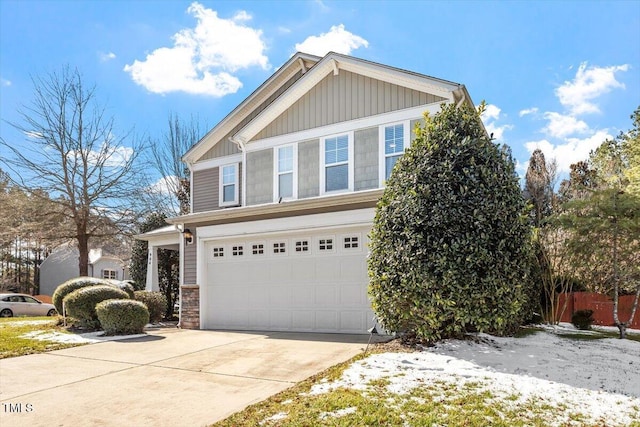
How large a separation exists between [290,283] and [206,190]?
5577 millimetres

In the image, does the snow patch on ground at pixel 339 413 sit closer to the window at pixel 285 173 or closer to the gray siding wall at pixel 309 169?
the gray siding wall at pixel 309 169

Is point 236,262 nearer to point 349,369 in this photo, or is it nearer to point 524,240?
point 349,369

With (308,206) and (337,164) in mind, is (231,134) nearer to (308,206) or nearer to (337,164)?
(337,164)

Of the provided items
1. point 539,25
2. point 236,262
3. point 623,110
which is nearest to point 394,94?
point 539,25

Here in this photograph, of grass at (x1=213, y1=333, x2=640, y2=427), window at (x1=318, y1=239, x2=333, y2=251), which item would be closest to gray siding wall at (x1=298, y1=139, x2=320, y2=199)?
window at (x1=318, y1=239, x2=333, y2=251)

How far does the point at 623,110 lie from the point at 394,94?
18476mm

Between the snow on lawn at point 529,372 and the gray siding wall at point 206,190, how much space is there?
948 centimetres

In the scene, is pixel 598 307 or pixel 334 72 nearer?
pixel 334 72

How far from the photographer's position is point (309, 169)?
12320mm

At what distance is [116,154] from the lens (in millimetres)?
24688

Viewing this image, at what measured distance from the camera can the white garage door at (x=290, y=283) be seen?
33.9ft

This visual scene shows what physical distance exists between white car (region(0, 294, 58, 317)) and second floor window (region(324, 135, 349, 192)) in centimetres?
1619

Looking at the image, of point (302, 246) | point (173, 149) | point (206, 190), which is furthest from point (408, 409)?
point (173, 149)

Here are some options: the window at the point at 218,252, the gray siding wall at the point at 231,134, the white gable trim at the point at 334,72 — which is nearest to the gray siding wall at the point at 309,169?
the white gable trim at the point at 334,72
